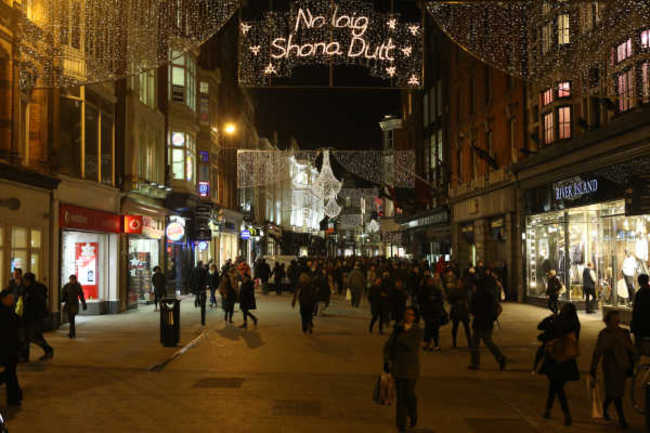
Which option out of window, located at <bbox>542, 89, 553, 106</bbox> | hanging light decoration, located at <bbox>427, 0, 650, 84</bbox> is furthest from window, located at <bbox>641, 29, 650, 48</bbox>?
window, located at <bbox>542, 89, 553, 106</bbox>

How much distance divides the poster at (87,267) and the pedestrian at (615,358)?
63.8 ft

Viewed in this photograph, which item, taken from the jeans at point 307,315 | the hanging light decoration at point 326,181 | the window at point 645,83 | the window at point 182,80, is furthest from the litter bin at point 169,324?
the hanging light decoration at point 326,181

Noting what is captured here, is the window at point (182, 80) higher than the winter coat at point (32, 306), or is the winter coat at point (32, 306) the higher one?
the window at point (182, 80)

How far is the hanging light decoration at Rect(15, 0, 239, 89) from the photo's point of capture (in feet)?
38.0

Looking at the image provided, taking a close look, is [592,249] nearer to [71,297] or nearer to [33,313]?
[71,297]

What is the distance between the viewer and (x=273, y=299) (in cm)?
3425

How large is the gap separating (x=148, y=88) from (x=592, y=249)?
19180mm

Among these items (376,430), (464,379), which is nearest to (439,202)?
(464,379)

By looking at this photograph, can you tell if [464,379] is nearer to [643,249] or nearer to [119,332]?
[643,249]

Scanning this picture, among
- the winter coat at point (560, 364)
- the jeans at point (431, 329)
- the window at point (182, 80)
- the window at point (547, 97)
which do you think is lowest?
the jeans at point (431, 329)

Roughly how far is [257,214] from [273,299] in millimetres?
32965

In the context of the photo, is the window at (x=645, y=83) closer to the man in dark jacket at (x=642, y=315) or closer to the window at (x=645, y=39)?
the window at (x=645, y=39)

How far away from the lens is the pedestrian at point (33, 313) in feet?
44.1

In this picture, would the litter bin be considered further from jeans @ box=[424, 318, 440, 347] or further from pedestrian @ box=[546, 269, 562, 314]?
pedestrian @ box=[546, 269, 562, 314]
